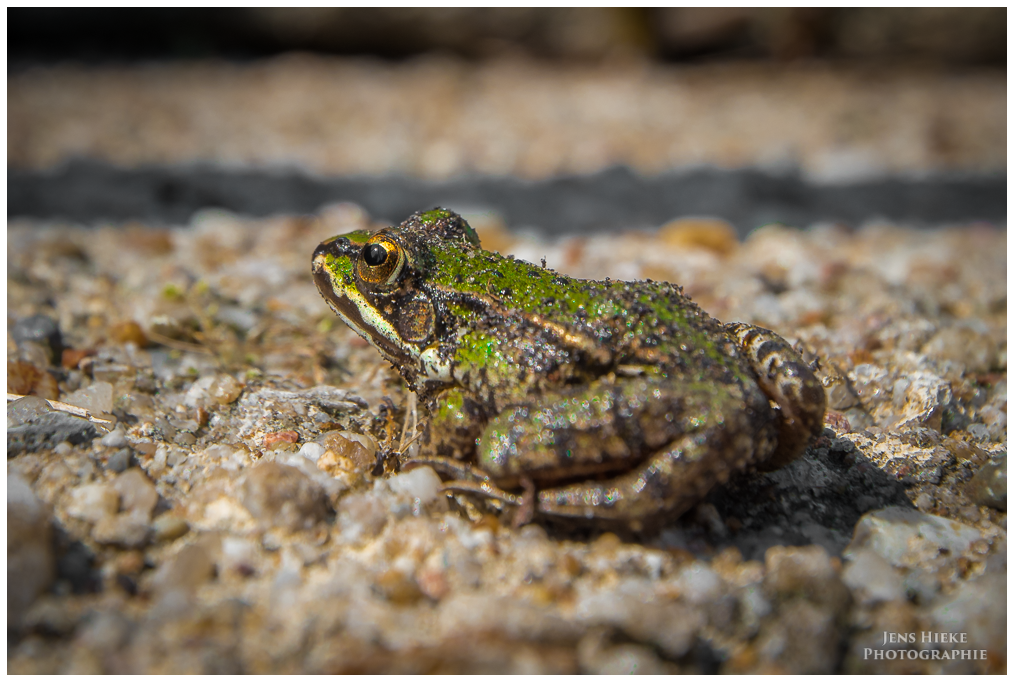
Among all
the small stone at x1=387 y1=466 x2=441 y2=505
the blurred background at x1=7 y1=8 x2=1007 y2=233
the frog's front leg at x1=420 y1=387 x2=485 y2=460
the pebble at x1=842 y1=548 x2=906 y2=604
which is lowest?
the pebble at x1=842 y1=548 x2=906 y2=604

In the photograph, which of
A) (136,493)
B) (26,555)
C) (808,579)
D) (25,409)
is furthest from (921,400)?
(25,409)

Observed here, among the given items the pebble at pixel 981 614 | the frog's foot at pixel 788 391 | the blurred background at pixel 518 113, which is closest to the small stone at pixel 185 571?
the frog's foot at pixel 788 391

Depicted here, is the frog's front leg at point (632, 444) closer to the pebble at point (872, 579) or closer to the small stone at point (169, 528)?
the pebble at point (872, 579)

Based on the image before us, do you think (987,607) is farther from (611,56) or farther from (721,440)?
(611,56)

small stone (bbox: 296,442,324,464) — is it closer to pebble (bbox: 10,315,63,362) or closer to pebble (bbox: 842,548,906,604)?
pebble (bbox: 10,315,63,362)

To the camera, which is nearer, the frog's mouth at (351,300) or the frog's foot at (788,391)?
the frog's foot at (788,391)

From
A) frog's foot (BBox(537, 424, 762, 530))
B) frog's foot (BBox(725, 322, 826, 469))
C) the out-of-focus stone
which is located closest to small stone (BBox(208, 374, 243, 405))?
frog's foot (BBox(537, 424, 762, 530))

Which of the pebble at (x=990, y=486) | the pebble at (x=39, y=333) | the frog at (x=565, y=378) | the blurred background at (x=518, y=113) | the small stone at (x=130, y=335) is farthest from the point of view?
the blurred background at (x=518, y=113)

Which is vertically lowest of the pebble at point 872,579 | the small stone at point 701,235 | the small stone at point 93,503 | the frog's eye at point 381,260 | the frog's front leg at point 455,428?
the pebble at point 872,579

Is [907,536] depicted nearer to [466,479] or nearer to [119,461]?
[466,479]
